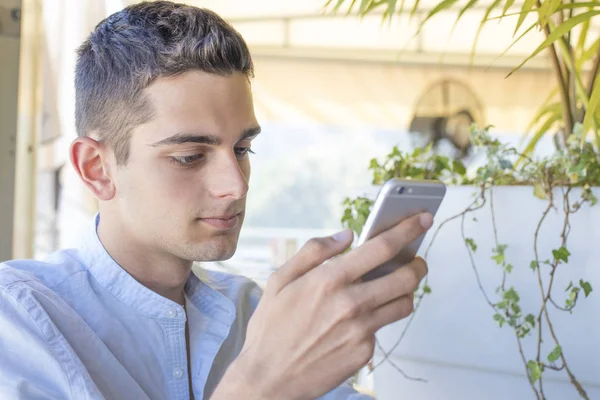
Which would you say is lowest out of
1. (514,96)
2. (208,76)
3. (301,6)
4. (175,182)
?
(175,182)

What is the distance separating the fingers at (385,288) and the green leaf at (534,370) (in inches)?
18.7

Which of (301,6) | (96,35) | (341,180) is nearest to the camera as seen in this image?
(96,35)

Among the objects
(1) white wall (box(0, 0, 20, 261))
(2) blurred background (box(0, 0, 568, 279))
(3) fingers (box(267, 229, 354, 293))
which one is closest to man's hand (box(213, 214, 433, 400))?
(3) fingers (box(267, 229, 354, 293))

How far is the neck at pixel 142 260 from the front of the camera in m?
1.04

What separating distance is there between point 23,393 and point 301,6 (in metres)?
4.76

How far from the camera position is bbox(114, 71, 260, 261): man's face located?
94 cm

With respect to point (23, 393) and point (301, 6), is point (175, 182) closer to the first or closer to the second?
point (23, 393)

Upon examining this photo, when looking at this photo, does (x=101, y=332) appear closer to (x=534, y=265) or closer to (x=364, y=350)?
(x=364, y=350)

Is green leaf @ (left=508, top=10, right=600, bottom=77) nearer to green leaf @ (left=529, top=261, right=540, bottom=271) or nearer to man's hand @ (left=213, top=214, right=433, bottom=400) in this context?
green leaf @ (left=529, top=261, right=540, bottom=271)

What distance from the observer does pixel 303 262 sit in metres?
0.69

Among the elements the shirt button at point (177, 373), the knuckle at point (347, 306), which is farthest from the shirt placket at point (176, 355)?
the knuckle at point (347, 306)

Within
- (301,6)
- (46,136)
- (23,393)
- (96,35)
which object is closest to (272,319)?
(23,393)

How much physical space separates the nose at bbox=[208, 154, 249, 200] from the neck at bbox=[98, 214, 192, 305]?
0.51 ft

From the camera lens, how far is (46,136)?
206 cm
